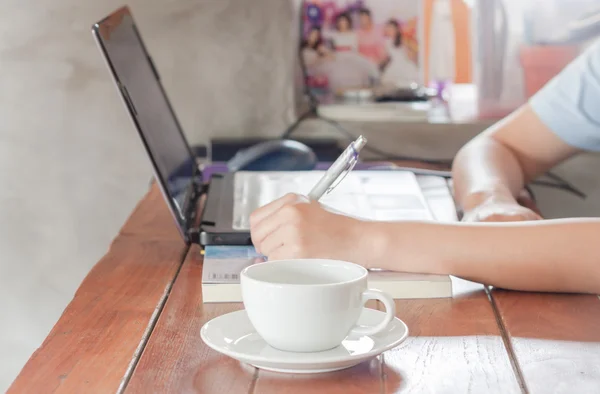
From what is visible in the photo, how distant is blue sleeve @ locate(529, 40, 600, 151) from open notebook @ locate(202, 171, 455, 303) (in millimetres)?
218

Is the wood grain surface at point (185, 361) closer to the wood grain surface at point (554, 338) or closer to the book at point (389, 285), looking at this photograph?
the book at point (389, 285)

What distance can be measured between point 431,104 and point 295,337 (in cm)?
140

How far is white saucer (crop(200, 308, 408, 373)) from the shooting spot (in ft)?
2.04

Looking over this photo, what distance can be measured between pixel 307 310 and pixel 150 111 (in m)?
0.68

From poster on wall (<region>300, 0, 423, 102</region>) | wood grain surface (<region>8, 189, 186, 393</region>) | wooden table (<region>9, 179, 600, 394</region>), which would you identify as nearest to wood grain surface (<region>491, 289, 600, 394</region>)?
wooden table (<region>9, 179, 600, 394</region>)

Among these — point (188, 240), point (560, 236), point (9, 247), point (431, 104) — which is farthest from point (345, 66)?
point (560, 236)

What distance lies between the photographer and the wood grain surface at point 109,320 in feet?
2.13

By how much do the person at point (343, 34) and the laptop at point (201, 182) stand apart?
0.69 meters

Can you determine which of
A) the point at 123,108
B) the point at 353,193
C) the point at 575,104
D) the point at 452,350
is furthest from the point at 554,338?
the point at 123,108

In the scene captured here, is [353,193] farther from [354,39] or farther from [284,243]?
[354,39]

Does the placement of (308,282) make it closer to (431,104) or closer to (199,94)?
(199,94)

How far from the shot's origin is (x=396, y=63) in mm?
2068

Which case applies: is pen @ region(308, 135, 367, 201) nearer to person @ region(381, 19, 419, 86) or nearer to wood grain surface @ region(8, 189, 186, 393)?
wood grain surface @ region(8, 189, 186, 393)

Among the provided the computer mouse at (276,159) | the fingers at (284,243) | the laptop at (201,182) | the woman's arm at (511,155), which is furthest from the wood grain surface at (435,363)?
the computer mouse at (276,159)
